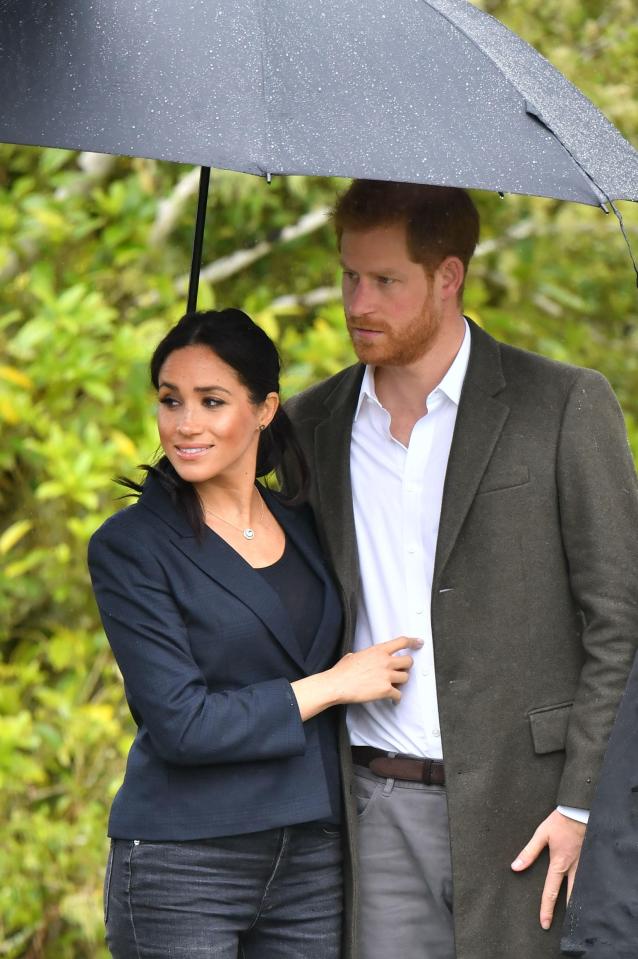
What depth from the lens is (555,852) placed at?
104 inches

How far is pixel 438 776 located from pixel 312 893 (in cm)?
31

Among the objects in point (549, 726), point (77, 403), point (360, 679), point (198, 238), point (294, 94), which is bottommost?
point (549, 726)

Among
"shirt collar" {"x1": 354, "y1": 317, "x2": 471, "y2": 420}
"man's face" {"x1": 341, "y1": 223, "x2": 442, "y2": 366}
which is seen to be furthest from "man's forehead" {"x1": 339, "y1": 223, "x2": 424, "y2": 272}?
"shirt collar" {"x1": 354, "y1": 317, "x2": 471, "y2": 420}

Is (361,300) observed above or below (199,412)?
above

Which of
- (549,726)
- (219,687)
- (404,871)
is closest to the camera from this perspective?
(219,687)

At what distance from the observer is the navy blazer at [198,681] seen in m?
2.46

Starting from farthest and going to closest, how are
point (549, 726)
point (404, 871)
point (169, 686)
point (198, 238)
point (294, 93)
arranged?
point (198, 238) → point (404, 871) → point (549, 726) → point (169, 686) → point (294, 93)

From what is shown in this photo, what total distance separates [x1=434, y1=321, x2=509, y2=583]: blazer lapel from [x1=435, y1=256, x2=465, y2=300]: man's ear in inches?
4.6

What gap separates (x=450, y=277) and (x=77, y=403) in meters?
2.42

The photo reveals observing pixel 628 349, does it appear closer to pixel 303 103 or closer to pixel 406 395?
pixel 406 395

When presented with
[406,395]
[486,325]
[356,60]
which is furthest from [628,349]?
[356,60]

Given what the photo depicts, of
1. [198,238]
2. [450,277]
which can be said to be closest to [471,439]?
[450,277]

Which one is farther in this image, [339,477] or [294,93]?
[339,477]

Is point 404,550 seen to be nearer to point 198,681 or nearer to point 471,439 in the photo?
point 471,439
